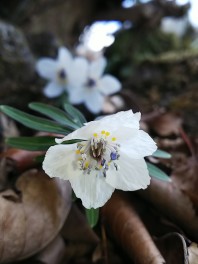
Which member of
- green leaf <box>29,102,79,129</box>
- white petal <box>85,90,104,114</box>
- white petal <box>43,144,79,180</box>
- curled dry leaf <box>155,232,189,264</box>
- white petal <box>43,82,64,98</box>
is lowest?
curled dry leaf <box>155,232,189,264</box>

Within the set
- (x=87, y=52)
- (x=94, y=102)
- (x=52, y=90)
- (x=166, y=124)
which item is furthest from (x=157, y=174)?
(x=87, y=52)

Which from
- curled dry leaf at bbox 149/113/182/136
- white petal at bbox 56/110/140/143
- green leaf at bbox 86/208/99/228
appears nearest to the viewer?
white petal at bbox 56/110/140/143

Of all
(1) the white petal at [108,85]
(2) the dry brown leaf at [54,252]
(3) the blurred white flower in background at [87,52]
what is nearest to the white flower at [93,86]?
(1) the white petal at [108,85]

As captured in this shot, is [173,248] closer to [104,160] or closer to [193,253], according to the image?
[193,253]

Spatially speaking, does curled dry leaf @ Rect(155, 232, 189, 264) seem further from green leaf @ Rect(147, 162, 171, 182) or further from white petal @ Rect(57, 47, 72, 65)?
white petal @ Rect(57, 47, 72, 65)

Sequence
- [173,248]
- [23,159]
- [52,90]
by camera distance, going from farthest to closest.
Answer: [52,90] → [23,159] → [173,248]

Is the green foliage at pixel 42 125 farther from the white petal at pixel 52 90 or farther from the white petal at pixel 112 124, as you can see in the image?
the white petal at pixel 52 90

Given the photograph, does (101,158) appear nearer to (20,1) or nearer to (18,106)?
(18,106)

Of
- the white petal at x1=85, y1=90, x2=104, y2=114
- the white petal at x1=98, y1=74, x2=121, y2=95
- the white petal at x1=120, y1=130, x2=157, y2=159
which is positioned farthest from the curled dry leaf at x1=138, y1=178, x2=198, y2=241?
the white petal at x1=98, y1=74, x2=121, y2=95
